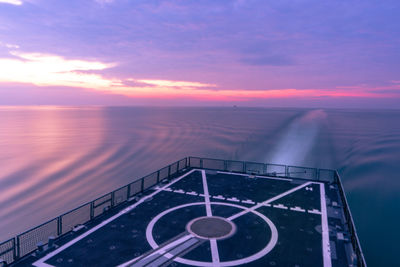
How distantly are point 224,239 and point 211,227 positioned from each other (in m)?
1.87

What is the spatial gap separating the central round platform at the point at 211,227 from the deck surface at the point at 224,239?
0.44 m

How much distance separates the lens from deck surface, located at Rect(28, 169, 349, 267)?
15992 millimetres

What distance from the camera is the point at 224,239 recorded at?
1844cm

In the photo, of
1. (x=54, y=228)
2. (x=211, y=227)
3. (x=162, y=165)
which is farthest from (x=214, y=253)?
(x=162, y=165)

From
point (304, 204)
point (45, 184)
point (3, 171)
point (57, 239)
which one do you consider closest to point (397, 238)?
point (304, 204)

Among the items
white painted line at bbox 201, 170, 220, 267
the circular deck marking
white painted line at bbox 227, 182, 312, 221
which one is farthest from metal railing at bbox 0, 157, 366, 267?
white painted line at bbox 201, 170, 220, 267

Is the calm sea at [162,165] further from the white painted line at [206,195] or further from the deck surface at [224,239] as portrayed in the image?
the white painted line at [206,195]

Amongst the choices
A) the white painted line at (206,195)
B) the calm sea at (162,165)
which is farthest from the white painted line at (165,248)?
the calm sea at (162,165)

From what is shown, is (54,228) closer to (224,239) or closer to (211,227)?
(211,227)

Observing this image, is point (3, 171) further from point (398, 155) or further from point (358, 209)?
point (398, 155)

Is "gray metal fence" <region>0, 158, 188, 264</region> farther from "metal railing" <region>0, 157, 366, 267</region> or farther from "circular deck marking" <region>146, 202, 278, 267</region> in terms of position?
"circular deck marking" <region>146, 202, 278, 267</region>

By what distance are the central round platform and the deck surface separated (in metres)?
0.44

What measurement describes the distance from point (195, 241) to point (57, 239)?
369 inches

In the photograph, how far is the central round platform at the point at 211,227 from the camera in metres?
18.9
